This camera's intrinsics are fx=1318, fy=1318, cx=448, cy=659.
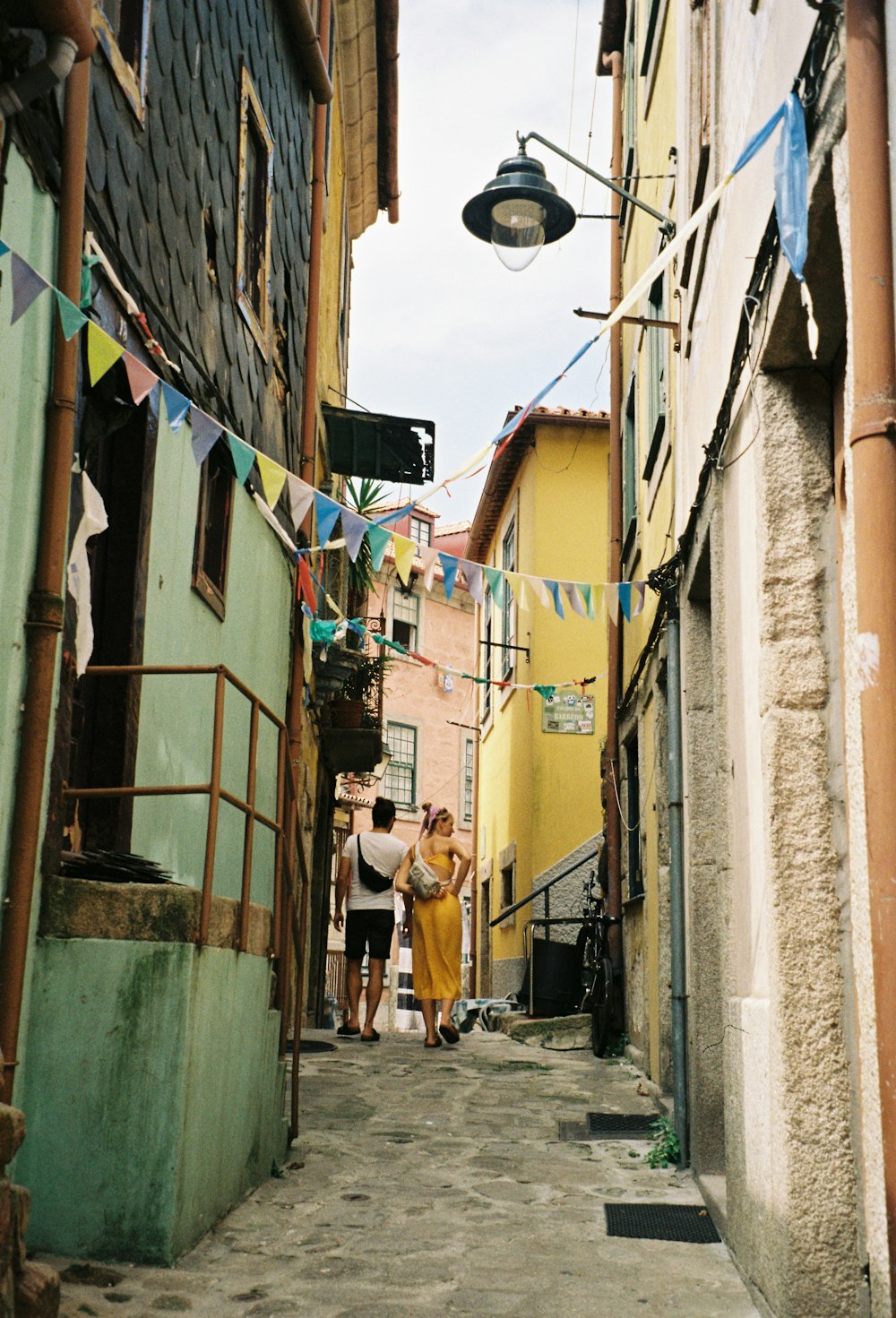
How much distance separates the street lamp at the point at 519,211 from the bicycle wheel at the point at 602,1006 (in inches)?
213

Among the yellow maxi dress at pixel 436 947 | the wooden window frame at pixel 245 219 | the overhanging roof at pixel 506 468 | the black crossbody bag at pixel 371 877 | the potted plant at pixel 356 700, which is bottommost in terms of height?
the yellow maxi dress at pixel 436 947

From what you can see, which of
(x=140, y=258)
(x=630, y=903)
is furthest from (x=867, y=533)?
(x=630, y=903)

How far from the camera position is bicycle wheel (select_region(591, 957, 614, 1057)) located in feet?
32.1

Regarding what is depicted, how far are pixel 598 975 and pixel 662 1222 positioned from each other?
5.08m

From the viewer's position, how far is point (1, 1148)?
298 centimetres

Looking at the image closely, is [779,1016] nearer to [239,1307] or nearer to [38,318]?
[239,1307]

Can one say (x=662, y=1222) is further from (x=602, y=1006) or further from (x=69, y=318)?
(x=602, y=1006)

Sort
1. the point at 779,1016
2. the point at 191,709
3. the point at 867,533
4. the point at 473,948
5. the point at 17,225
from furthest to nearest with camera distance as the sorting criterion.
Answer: the point at 473,948 < the point at 191,709 < the point at 17,225 < the point at 779,1016 < the point at 867,533

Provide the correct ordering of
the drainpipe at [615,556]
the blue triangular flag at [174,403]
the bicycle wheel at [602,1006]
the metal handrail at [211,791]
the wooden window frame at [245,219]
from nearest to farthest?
the metal handrail at [211,791] → the blue triangular flag at [174,403] → the wooden window frame at [245,219] → the bicycle wheel at [602,1006] → the drainpipe at [615,556]

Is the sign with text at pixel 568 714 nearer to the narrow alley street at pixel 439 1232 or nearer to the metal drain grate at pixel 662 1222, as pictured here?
the narrow alley street at pixel 439 1232

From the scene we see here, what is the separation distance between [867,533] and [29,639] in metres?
2.62

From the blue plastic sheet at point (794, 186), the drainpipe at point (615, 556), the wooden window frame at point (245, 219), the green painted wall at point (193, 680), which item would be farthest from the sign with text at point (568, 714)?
the blue plastic sheet at point (794, 186)

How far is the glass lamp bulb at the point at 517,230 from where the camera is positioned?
648 cm

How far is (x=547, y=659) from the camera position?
667 inches
